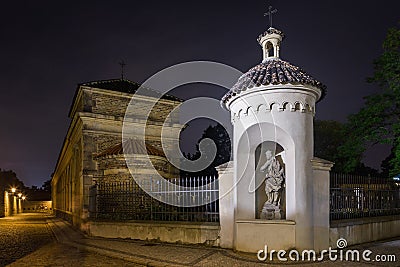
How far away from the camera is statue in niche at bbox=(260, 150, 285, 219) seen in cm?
1023

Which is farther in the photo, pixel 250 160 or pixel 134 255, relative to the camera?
pixel 250 160

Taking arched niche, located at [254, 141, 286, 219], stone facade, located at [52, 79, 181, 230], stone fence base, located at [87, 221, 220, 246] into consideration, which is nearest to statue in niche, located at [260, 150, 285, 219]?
arched niche, located at [254, 141, 286, 219]

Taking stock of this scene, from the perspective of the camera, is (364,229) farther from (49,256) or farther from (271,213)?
(49,256)

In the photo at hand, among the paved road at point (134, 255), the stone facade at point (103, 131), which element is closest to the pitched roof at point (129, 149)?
the stone facade at point (103, 131)

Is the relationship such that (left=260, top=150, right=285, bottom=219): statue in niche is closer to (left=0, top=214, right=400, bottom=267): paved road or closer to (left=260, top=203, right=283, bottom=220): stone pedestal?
(left=260, top=203, right=283, bottom=220): stone pedestal

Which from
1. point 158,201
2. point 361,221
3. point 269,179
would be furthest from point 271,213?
point 158,201

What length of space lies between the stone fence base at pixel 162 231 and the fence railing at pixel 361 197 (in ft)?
11.8

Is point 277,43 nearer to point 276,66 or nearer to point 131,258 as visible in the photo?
point 276,66

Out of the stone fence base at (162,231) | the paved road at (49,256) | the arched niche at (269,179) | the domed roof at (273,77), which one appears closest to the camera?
the paved road at (49,256)

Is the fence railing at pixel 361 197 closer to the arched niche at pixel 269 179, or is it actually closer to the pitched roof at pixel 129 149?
the arched niche at pixel 269 179

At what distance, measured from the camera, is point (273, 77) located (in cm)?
975

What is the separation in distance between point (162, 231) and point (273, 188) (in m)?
4.06

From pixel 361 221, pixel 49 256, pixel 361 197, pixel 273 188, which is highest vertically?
pixel 273 188

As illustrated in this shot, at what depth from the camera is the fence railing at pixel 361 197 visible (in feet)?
36.2
